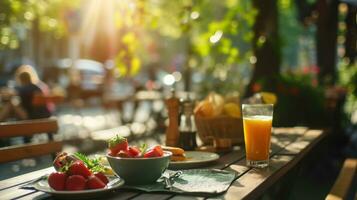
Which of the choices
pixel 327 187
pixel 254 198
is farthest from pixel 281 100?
pixel 254 198

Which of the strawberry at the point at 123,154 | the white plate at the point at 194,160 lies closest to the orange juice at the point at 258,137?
the white plate at the point at 194,160

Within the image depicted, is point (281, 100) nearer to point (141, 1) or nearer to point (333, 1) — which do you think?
point (141, 1)

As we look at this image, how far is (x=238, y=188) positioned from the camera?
260cm

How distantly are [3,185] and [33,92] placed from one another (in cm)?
641

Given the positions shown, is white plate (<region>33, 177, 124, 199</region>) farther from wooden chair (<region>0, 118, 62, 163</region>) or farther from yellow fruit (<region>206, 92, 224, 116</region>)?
yellow fruit (<region>206, 92, 224, 116</region>)

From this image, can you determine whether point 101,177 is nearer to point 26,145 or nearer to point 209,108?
point 26,145

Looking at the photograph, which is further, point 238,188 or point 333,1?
point 333,1

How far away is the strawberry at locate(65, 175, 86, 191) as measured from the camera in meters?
2.34

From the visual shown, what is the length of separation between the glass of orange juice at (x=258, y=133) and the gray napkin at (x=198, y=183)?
309mm

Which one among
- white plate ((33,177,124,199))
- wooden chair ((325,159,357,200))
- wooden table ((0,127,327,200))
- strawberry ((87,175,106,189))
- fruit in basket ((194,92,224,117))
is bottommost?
wooden chair ((325,159,357,200))

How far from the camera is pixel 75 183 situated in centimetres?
235

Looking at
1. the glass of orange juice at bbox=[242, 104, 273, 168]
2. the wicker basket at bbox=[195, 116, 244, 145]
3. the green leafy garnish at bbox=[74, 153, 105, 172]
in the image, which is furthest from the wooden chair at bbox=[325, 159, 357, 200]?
the green leafy garnish at bbox=[74, 153, 105, 172]

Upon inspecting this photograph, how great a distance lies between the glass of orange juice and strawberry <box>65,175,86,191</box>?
1.14 meters

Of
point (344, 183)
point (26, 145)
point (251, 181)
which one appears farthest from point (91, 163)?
point (344, 183)
